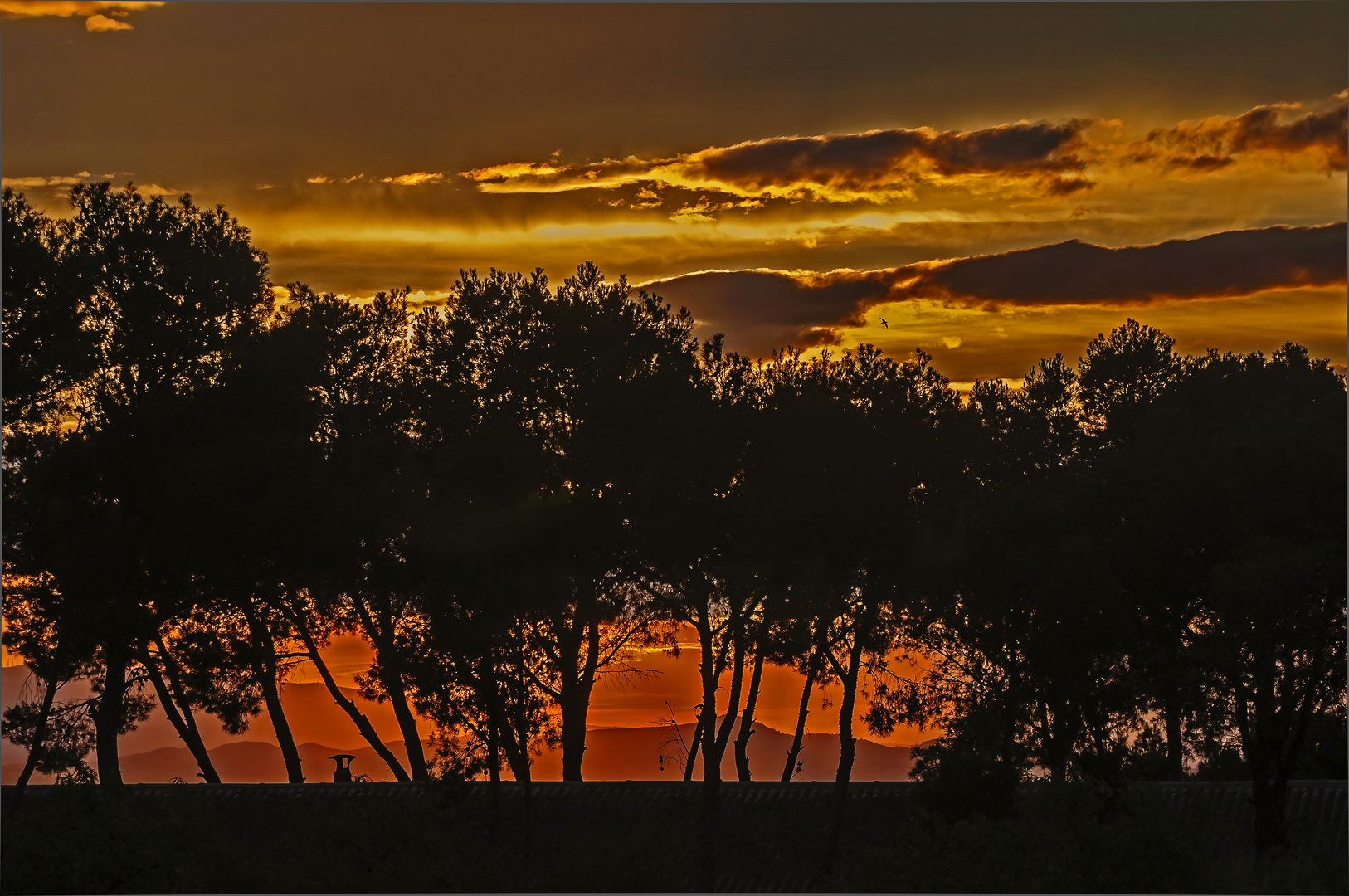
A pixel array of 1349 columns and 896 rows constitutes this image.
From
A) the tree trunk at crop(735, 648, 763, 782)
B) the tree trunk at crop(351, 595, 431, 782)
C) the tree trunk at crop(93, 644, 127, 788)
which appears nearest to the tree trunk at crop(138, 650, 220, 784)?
the tree trunk at crop(93, 644, 127, 788)

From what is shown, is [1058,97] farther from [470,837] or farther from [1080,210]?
[470,837]

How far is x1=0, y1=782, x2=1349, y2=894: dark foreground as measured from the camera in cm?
1445

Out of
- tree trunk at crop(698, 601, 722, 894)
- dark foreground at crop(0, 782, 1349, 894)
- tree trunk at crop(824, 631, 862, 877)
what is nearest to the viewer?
dark foreground at crop(0, 782, 1349, 894)

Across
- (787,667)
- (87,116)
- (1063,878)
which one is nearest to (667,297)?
(787,667)

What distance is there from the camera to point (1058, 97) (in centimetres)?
1566

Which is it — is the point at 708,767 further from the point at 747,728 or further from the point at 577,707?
the point at 747,728

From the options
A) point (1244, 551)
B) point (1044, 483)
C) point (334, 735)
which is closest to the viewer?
point (1244, 551)

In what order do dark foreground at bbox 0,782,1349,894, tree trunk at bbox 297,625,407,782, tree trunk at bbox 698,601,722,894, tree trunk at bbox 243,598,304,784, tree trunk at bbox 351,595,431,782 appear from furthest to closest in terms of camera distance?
tree trunk at bbox 297,625,407,782
tree trunk at bbox 351,595,431,782
tree trunk at bbox 243,598,304,784
tree trunk at bbox 698,601,722,894
dark foreground at bbox 0,782,1349,894

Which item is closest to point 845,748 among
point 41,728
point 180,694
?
point 180,694

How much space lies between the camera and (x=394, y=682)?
937 inches

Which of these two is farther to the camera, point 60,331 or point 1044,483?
point 1044,483

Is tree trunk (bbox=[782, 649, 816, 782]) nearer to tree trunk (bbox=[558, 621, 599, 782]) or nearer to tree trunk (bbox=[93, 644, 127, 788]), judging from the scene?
tree trunk (bbox=[558, 621, 599, 782])

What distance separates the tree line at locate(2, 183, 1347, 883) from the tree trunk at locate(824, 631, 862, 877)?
0.12 m

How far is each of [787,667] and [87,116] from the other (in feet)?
43.1
